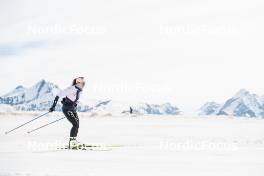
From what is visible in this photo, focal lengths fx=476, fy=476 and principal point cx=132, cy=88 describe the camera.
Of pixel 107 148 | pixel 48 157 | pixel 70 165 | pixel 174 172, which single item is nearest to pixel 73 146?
pixel 107 148

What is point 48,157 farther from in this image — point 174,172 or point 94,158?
point 174,172

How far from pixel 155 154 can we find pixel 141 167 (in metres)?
2.89

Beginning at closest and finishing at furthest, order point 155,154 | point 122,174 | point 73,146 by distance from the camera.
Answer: point 122,174, point 155,154, point 73,146

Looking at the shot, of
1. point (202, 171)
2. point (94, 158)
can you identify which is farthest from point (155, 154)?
point (202, 171)

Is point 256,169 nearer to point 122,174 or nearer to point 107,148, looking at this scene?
point 122,174

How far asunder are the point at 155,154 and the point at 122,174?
4042 millimetres

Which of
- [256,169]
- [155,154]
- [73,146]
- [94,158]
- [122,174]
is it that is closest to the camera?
[122,174]

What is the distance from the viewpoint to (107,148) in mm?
14289

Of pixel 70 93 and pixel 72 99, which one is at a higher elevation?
pixel 70 93

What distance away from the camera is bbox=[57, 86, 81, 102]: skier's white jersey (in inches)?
568

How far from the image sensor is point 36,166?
9.52m

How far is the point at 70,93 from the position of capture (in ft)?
47.8

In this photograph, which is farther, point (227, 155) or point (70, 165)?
point (227, 155)

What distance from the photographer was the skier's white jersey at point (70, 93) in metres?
14.4
